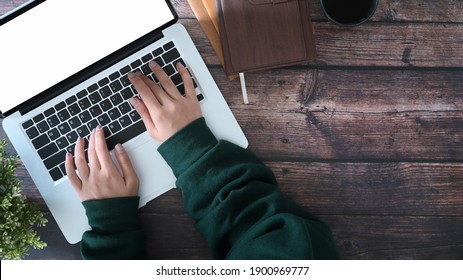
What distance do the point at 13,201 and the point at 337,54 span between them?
21.9 inches

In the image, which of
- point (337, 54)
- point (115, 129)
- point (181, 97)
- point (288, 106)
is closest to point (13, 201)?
point (115, 129)

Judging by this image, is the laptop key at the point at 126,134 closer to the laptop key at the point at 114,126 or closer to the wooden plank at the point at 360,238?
the laptop key at the point at 114,126

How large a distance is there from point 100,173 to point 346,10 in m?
0.47

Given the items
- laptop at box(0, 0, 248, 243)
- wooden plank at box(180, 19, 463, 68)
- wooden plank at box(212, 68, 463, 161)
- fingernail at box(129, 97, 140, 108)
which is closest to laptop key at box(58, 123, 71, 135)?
laptop at box(0, 0, 248, 243)

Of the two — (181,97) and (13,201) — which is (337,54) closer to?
(181,97)

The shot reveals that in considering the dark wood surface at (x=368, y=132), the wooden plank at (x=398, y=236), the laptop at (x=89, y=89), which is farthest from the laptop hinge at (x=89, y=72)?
the wooden plank at (x=398, y=236)

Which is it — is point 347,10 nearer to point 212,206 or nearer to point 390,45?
point 390,45

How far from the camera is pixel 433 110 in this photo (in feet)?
2.73

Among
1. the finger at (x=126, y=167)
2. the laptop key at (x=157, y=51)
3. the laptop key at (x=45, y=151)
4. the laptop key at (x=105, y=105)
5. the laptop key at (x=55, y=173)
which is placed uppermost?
the laptop key at (x=157, y=51)

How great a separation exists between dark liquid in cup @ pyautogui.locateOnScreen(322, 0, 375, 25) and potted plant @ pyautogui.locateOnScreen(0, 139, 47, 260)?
53 cm

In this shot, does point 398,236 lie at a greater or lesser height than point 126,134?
lesser

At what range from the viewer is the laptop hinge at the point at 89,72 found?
0.76 meters

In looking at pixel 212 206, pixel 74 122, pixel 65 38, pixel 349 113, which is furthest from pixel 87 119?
pixel 349 113

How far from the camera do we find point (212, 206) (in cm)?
76
